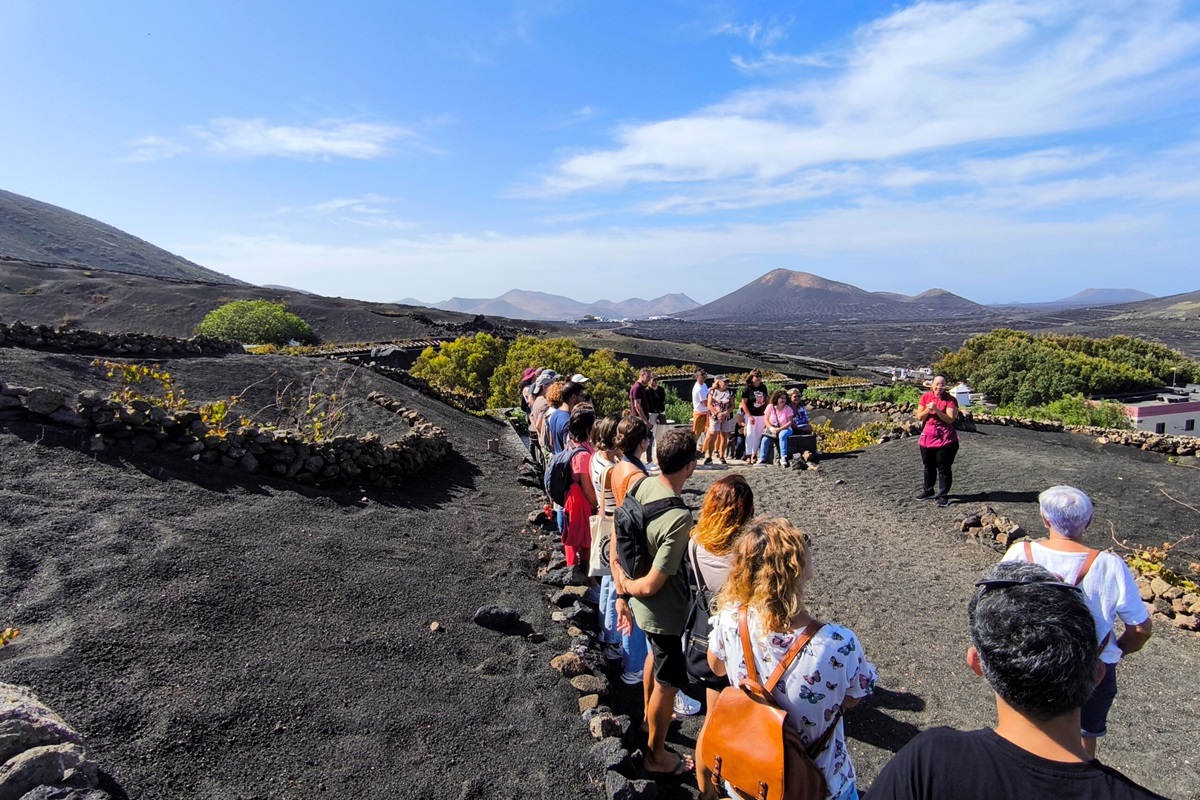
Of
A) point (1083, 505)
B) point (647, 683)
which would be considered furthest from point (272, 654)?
point (1083, 505)

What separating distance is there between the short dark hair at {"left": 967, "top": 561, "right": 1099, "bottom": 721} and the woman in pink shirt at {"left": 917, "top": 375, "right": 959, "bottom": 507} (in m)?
6.21

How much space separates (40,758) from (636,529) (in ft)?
8.00

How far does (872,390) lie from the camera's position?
→ 23.6 meters

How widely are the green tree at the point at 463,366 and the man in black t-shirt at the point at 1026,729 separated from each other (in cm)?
1836

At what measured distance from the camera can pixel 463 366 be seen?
20.6 meters

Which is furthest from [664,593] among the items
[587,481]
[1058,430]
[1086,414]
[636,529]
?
[1086,414]

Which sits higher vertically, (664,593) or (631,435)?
(631,435)

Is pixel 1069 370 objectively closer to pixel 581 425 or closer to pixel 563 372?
pixel 563 372

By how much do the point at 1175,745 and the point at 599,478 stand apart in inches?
150

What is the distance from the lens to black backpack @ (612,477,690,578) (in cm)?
327

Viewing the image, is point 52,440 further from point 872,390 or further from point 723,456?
point 872,390

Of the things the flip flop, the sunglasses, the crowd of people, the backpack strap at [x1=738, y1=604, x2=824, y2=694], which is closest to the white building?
the crowd of people

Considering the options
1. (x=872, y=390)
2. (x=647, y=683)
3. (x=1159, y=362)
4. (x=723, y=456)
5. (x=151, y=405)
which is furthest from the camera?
(x=1159, y=362)

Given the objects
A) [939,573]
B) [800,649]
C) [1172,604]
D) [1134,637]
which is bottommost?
[939,573]
